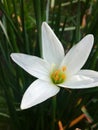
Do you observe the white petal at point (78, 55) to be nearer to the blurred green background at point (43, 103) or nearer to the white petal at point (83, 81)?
the white petal at point (83, 81)

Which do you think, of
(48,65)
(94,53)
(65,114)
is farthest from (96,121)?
(48,65)

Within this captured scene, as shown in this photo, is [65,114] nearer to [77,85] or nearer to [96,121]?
[96,121]

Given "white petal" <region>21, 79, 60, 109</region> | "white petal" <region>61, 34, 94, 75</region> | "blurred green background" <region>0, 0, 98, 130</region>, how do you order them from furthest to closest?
1. "blurred green background" <region>0, 0, 98, 130</region>
2. "white petal" <region>61, 34, 94, 75</region>
3. "white petal" <region>21, 79, 60, 109</region>

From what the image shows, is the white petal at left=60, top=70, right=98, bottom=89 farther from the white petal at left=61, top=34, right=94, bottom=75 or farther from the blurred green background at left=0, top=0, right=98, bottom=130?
the blurred green background at left=0, top=0, right=98, bottom=130

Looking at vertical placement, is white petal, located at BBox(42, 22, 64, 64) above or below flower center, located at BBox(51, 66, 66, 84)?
above

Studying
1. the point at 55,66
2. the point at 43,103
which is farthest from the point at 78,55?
the point at 43,103

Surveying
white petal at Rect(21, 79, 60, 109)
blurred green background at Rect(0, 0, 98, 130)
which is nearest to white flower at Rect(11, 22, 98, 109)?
white petal at Rect(21, 79, 60, 109)

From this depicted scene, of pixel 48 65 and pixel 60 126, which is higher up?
pixel 48 65
